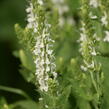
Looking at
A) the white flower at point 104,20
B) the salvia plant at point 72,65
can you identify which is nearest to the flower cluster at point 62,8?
the salvia plant at point 72,65

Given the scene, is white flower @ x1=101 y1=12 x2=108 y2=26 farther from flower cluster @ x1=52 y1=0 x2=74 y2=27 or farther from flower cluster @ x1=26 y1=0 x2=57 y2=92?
flower cluster @ x1=52 y1=0 x2=74 y2=27

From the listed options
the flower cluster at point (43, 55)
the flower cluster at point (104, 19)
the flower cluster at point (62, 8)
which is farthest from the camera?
the flower cluster at point (62, 8)

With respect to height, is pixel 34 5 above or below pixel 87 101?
above

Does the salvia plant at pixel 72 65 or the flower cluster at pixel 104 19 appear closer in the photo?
the salvia plant at pixel 72 65

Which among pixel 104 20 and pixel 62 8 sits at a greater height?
pixel 104 20

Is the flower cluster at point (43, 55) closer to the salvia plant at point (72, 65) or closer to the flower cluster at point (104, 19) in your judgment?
the salvia plant at point (72, 65)

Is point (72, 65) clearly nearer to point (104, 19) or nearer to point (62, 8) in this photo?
point (104, 19)

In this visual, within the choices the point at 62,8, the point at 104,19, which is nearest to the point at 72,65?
the point at 104,19

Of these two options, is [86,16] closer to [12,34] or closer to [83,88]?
[83,88]

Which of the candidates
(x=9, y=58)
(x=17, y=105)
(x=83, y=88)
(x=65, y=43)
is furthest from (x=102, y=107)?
(x=9, y=58)

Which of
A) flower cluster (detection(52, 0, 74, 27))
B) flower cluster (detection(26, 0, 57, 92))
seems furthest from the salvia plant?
flower cluster (detection(52, 0, 74, 27))

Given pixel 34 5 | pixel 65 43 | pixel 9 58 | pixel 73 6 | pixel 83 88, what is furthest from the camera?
pixel 9 58
